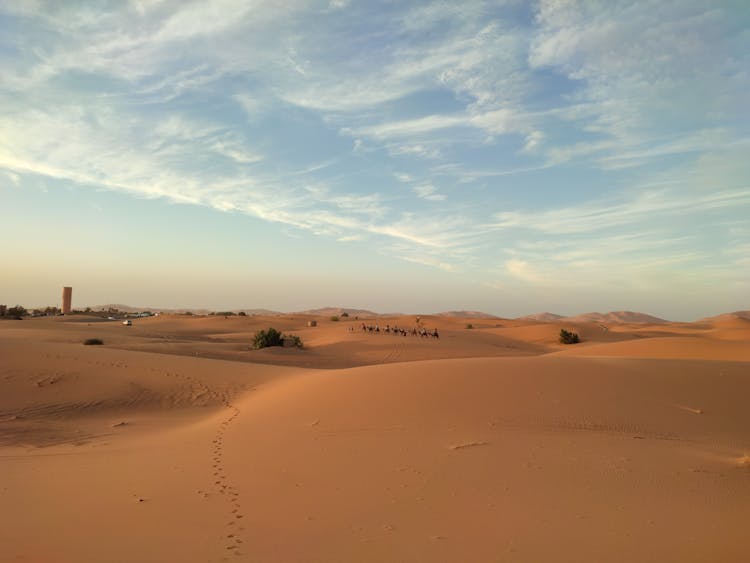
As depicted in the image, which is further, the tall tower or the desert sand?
the tall tower

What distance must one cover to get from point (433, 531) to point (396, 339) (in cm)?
2565

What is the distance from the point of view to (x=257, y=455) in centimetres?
688

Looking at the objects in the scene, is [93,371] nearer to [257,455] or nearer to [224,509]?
[257,455]

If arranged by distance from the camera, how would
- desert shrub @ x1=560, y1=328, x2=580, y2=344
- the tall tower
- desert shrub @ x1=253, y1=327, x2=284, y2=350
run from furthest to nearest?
the tall tower, desert shrub @ x1=560, y1=328, x2=580, y2=344, desert shrub @ x1=253, y1=327, x2=284, y2=350

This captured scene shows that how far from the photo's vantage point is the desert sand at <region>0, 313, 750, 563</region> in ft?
13.4

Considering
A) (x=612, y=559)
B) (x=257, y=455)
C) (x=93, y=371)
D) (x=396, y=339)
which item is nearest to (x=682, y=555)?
(x=612, y=559)

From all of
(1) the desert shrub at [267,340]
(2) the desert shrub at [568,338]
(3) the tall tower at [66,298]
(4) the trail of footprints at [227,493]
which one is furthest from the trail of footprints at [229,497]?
(3) the tall tower at [66,298]

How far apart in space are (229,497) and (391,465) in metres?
1.86

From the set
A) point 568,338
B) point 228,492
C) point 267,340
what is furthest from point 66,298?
point 228,492

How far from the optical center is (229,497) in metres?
5.27

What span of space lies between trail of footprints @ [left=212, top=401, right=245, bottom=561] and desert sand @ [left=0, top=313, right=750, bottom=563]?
0.02 metres

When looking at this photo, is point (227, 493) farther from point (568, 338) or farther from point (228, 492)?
point (568, 338)

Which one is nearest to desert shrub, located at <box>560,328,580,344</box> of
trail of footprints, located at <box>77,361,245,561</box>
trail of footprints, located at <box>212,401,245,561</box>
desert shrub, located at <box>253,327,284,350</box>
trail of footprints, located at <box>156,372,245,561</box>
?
desert shrub, located at <box>253,327,284,350</box>

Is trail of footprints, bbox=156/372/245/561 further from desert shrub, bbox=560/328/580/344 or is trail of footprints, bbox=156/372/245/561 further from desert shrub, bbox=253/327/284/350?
desert shrub, bbox=560/328/580/344
